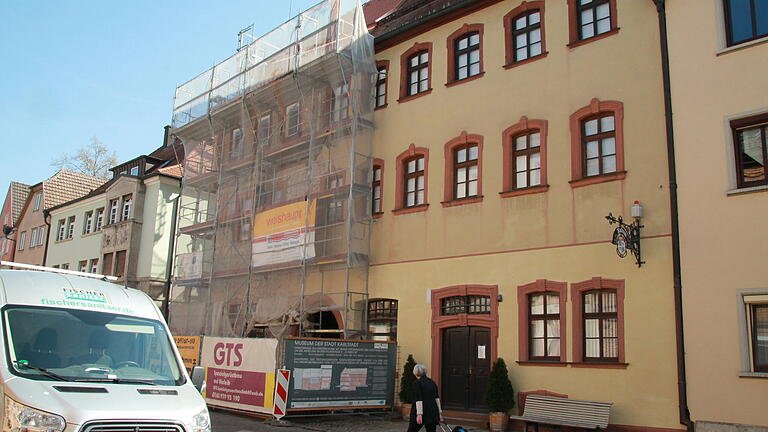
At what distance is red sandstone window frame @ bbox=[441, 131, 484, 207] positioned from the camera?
1802 cm

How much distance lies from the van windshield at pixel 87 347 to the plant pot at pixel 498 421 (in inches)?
372

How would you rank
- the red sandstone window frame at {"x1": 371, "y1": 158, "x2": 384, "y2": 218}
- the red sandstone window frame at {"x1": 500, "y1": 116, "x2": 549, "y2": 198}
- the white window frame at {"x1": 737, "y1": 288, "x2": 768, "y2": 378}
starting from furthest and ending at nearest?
the red sandstone window frame at {"x1": 371, "y1": 158, "x2": 384, "y2": 218}, the red sandstone window frame at {"x1": 500, "y1": 116, "x2": 549, "y2": 198}, the white window frame at {"x1": 737, "y1": 288, "x2": 768, "y2": 378}

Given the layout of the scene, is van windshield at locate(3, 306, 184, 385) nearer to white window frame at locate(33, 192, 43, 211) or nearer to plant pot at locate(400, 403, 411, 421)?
plant pot at locate(400, 403, 411, 421)

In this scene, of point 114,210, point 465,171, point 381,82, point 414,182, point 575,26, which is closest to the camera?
point 575,26

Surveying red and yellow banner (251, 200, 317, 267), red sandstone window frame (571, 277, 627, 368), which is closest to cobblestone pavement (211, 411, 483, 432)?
red sandstone window frame (571, 277, 627, 368)

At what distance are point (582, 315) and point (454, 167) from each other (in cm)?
541

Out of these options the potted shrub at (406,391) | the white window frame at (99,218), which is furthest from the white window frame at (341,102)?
the white window frame at (99,218)

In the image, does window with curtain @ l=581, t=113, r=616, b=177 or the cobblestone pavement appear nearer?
the cobblestone pavement

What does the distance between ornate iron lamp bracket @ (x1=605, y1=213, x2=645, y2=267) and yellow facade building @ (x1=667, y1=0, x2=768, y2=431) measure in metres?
0.87

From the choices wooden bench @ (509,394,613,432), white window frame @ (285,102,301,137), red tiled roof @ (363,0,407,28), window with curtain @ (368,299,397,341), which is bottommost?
wooden bench @ (509,394,613,432)

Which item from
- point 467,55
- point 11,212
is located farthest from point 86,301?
point 11,212

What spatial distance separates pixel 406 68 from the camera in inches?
818

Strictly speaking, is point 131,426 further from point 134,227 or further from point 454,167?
point 134,227

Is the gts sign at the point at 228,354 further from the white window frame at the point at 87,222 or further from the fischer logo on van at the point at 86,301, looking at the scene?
the white window frame at the point at 87,222
